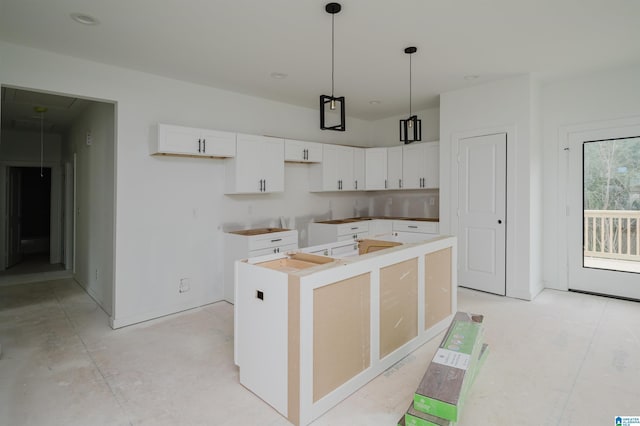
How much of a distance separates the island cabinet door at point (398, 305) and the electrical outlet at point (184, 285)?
8.78 ft

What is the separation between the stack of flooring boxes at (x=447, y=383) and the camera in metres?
1.82

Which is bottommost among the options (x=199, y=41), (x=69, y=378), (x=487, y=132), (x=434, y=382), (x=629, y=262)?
(x=69, y=378)

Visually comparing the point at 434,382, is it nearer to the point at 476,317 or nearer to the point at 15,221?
the point at 476,317

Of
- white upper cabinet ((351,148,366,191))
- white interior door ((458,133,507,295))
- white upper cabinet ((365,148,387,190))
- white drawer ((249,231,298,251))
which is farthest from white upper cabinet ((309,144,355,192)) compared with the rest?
white interior door ((458,133,507,295))

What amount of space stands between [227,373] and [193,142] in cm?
253

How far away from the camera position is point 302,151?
5184 millimetres

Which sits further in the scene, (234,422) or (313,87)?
(313,87)

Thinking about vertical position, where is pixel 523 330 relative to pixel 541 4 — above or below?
below

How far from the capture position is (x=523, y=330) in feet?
11.2

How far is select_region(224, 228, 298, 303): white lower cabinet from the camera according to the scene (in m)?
4.25

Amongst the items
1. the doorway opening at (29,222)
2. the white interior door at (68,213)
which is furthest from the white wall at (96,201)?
the doorway opening at (29,222)

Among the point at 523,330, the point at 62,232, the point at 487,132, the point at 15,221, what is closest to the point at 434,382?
the point at 523,330

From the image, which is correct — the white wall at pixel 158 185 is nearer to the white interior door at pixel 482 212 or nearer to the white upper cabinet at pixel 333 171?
the white upper cabinet at pixel 333 171

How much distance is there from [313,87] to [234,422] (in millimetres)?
3877
